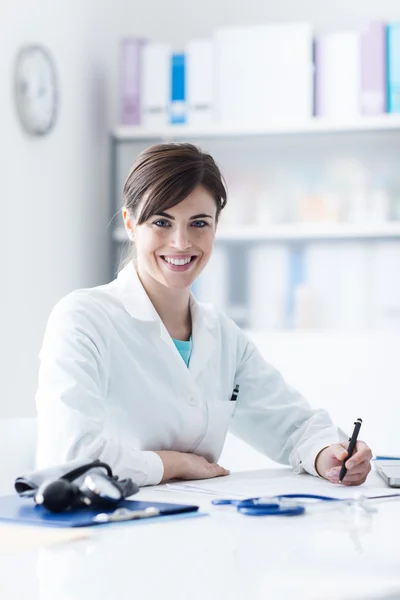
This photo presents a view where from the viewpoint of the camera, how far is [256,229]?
3.39 m

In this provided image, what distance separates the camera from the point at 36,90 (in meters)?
2.97

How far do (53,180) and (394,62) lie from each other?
4.14ft

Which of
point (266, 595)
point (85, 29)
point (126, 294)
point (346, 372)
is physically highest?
point (85, 29)

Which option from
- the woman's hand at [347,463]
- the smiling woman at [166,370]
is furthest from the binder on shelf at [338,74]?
the woman's hand at [347,463]

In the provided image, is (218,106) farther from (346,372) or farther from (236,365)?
(236,365)

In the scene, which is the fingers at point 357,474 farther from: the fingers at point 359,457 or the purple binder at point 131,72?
the purple binder at point 131,72

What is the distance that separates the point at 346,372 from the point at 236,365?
1323mm

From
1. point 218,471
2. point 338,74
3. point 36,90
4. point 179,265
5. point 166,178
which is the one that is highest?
point 338,74

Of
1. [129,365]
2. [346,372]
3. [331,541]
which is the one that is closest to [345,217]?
[346,372]

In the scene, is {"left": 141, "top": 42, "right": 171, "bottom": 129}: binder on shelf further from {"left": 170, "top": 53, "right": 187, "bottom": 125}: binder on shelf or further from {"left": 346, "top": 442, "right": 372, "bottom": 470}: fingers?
{"left": 346, "top": 442, "right": 372, "bottom": 470}: fingers

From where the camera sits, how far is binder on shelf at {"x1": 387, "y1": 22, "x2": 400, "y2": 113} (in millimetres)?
3223

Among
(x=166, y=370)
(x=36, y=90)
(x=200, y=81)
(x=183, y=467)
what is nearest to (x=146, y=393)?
(x=166, y=370)

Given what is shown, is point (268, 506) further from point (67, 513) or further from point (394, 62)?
point (394, 62)

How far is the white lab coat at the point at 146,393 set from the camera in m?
1.46
